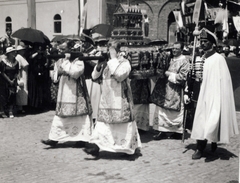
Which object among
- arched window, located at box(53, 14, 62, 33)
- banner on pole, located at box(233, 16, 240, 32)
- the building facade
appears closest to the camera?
banner on pole, located at box(233, 16, 240, 32)

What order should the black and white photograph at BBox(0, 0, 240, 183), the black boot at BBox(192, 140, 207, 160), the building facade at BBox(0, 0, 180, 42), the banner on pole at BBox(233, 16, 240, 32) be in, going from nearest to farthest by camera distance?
1. the black and white photograph at BBox(0, 0, 240, 183)
2. the black boot at BBox(192, 140, 207, 160)
3. the banner on pole at BBox(233, 16, 240, 32)
4. the building facade at BBox(0, 0, 180, 42)

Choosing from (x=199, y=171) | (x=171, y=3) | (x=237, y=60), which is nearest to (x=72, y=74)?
(x=199, y=171)

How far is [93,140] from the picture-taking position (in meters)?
6.12

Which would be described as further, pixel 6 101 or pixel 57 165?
pixel 6 101

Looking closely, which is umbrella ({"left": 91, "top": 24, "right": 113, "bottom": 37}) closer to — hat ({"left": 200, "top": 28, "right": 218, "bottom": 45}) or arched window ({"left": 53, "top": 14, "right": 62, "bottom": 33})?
hat ({"left": 200, "top": 28, "right": 218, "bottom": 45})

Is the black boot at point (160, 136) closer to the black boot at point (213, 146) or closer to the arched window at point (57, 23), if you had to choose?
the black boot at point (213, 146)

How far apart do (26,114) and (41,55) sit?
1636mm

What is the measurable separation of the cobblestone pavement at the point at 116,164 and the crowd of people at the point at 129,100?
0.22 meters

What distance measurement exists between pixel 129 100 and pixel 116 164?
1.02 metres

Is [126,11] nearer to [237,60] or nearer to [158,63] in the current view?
[158,63]

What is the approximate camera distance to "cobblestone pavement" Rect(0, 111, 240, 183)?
5.16 metres

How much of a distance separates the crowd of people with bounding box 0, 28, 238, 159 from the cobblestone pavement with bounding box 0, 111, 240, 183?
0.71 feet

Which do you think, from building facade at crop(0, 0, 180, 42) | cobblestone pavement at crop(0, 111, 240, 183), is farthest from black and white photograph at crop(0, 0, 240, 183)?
building facade at crop(0, 0, 180, 42)

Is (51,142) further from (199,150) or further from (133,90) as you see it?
(199,150)
